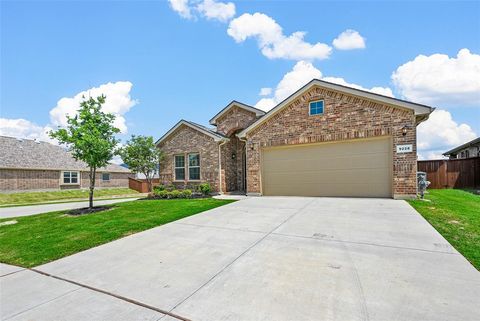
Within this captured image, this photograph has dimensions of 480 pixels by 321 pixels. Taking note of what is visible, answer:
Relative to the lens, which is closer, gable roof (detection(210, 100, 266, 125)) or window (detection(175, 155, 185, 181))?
gable roof (detection(210, 100, 266, 125))

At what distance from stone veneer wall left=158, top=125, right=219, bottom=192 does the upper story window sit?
13.3 meters

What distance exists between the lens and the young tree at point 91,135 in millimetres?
8547

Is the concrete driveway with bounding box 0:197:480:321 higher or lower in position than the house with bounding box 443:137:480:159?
lower

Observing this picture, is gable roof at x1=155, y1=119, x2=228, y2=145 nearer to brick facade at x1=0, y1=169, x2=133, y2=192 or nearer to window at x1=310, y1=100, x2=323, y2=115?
window at x1=310, y1=100, x2=323, y2=115

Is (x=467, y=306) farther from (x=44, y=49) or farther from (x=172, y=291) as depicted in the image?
(x=44, y=49)

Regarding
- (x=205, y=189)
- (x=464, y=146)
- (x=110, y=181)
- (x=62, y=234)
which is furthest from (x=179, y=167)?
(x=464, y=146)

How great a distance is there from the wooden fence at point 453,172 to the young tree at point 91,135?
17.3m

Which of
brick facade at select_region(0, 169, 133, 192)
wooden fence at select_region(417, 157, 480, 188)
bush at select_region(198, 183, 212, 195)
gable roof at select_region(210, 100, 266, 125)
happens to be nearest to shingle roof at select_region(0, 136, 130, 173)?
brick facade at select_region(0, 169, 133, 192)

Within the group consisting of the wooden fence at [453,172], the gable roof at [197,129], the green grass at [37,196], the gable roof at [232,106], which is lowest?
the green grass at [37,196]

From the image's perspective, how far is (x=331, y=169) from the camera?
10109mm

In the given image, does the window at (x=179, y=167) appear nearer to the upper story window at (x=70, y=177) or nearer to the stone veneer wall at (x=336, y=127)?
the stone veneer wall at (x=336, y=127)

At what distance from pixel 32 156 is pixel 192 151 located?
58.3 feet

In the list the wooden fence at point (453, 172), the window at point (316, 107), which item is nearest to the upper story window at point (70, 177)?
the window at point (316, 107)

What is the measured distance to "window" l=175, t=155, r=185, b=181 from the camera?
50.2 ft
